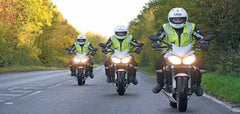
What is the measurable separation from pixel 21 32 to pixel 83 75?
31007 mm

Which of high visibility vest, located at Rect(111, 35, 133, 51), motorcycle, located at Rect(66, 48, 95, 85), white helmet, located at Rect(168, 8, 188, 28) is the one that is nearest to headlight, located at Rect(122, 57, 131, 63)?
high visibility vest, located at Rect(111, 35, 133, 51)

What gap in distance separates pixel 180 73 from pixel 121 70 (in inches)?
169

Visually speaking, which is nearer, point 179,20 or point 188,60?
point 188,60

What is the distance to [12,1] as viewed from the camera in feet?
147

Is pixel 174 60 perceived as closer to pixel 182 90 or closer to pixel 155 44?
pixel 155 44

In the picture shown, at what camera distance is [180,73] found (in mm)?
9023

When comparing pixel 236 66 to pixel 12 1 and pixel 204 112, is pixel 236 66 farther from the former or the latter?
pixel 12 1

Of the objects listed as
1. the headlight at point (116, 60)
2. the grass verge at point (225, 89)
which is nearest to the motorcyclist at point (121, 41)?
the headlight at point (116, 60)

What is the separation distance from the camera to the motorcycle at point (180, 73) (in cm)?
888

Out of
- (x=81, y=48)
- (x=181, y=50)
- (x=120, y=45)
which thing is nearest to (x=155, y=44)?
(x=181, y=50)

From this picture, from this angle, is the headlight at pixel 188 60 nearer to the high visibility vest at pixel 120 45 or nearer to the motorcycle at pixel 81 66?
the high visibility vest at pixel 120 45

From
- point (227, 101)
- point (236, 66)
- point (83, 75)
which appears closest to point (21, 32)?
point (83, 75)

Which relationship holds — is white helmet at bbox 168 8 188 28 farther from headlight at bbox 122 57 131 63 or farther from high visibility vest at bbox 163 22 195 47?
headlight at bbox 122 57 131 63

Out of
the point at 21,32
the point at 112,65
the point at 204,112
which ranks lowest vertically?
the point at 204,112
